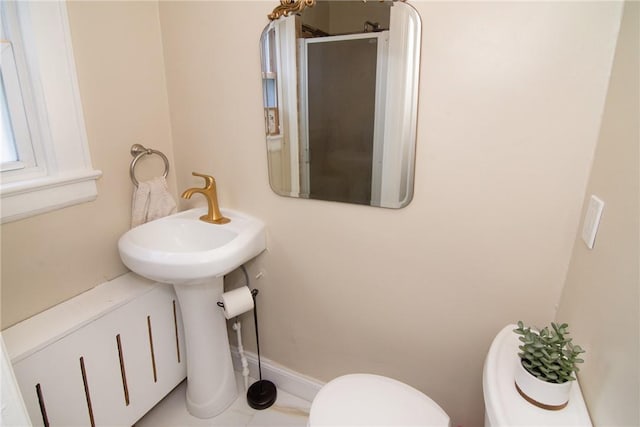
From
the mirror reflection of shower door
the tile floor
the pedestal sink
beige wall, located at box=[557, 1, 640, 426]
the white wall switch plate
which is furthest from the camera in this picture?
the tile floor

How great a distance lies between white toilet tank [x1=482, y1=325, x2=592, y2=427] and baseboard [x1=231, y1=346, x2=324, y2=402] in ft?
3.12

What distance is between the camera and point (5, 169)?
1.19 metres

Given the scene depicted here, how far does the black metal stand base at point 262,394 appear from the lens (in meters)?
1.69

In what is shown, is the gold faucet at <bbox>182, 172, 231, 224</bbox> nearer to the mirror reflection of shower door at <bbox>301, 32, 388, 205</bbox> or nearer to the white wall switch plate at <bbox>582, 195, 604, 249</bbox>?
the mirror reflection of shower door at <bbox>301, 32, 388, 205</bbox>

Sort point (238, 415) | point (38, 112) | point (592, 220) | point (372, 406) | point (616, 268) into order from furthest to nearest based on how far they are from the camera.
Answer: point (238, 415) < point (38, 112) < point (372, 406) < point (592, 220) < point (616, 268)

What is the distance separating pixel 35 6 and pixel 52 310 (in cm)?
102

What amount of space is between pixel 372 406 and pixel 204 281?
0.72m

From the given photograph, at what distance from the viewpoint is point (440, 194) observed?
119cm

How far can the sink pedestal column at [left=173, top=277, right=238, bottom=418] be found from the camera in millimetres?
1496

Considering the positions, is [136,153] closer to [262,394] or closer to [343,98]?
[343,98]

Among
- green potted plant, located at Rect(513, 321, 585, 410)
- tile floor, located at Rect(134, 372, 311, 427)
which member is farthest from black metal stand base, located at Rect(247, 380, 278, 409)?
green potted plant, located at Rect(513, 321, 585, 410)

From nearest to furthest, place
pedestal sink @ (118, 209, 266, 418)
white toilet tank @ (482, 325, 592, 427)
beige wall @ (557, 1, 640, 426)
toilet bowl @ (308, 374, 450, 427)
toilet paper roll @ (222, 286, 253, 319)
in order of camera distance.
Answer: beige wall @ (557, 1, 640, 426) < white toilet tank @ (482, 325, 592, 427) < toilet bowl @ (308, 374, 450, 427) < pedestal sink @ (118, 209, 266, 418) < toilet paper roll @ (222, 286, 253, 319)

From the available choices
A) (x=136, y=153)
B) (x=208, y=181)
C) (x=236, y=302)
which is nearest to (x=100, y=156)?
(x=136, y=153)

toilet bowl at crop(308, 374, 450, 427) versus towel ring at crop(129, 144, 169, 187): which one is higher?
towel ring at crop(129, 144, 169, 187)
